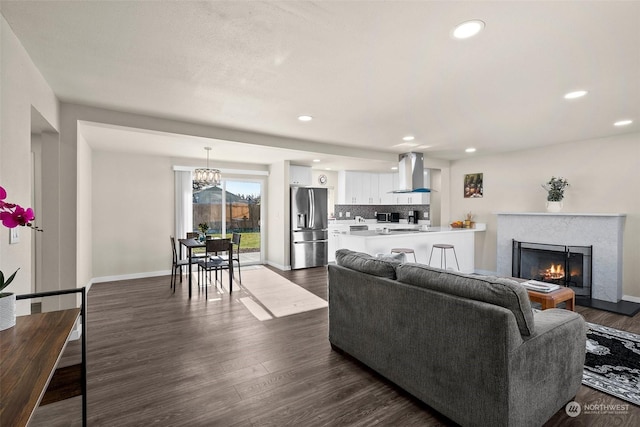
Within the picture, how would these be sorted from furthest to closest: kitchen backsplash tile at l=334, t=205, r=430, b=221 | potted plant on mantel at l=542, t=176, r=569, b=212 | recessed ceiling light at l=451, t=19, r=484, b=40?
kitchen backsplash tile at l=334, t=205, r=430, b=221 → potted plant on mantel at l=542, t=176, r=569, b=212 → recessed ceiling light at l=451, t=19, r=484, b=40

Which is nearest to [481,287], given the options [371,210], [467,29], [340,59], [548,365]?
[548,365]

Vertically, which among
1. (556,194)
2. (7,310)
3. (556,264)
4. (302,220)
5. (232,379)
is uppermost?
(556,194)

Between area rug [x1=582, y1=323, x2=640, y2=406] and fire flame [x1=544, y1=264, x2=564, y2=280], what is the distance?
5.57ft

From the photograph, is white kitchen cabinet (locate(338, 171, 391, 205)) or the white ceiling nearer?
the white ceiling

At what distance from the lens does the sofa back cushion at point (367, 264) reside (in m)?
2.38

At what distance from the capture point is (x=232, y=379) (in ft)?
7.92

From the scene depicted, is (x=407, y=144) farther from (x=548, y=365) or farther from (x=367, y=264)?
(x=548, y=365)

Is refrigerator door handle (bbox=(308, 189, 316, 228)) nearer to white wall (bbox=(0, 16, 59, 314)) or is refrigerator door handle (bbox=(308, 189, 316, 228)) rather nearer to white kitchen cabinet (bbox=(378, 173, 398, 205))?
white kitchen cabinet (bbox=(378, 173, 398, 205))

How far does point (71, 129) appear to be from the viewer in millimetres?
3203

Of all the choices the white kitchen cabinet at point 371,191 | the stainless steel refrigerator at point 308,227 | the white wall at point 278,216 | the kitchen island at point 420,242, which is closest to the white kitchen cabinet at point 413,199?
the white kitchen cabinet at point 371,191

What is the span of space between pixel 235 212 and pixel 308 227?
1.78 m

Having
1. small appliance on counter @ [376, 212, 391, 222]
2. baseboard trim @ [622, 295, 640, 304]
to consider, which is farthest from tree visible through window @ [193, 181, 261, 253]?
baseboard trim @ [622, 295, 640, 304]

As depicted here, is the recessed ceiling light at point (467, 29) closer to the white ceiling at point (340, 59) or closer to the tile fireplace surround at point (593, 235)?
the white ceiling at point (340, 59)

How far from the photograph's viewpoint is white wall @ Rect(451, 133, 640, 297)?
175 inches
